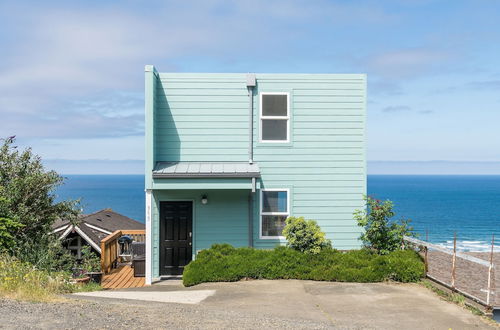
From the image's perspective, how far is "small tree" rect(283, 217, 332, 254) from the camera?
39.5ft

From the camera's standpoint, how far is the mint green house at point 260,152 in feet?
43.5

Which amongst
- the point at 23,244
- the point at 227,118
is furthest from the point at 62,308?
the point at 227,118

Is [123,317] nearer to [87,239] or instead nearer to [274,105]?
[274,105]

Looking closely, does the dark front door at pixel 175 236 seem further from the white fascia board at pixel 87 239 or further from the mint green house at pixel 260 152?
the white fascia board at pixel 87 239

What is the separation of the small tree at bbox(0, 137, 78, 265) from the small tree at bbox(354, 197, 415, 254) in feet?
27.1

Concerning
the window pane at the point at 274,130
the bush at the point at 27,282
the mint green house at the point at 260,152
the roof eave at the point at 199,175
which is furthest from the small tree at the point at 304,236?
the bush at the point at 27,282

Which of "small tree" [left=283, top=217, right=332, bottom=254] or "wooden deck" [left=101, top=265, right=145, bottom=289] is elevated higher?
"small tree" [left=283, top=217, right=332, bottom=254]

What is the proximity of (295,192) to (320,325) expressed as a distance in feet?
20.2

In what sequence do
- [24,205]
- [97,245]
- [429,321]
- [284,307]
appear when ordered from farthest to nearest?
[97,245] → [24,205] → [284,307] → [429,321]

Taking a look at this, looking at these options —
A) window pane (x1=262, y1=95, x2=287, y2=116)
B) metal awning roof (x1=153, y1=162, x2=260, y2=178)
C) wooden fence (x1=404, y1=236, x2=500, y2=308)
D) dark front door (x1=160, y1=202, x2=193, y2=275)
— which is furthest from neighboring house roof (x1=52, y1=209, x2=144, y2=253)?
wooden fence (x1=404, y1=236, x2=500, y2=308)

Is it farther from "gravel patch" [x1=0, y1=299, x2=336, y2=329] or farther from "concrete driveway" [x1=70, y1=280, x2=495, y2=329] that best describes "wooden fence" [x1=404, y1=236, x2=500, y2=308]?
"gravel patch" [x1=0, y1=299, x2=336, y2=329]

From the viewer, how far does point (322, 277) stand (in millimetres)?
11680

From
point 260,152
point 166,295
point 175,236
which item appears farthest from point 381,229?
point 166,295

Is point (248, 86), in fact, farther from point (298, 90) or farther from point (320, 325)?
point (320, 325)
